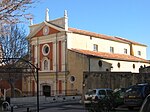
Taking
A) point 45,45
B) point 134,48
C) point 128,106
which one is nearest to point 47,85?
point 45,45

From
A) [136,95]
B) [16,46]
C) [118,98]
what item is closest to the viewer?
[118,98]

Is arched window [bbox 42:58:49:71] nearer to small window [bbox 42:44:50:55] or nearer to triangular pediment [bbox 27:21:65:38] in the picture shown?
small window [bbox 42:44:50:55]

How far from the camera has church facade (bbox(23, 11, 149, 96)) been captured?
53.8 meters

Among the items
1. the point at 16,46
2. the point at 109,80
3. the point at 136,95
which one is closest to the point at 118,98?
the point at 136,95

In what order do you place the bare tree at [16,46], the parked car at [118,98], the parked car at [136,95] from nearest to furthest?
the parked car at [118,98] → the parked car at [136,95] → the bare tree at [16,46]

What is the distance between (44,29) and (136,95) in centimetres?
3839

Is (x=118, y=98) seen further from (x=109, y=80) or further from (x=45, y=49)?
(x=45, y=49)

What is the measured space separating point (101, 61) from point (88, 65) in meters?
3.46

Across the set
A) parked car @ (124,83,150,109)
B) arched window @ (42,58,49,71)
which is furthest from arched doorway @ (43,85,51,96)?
parked car @ (124,83,150,109)

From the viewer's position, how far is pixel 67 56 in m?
55.3

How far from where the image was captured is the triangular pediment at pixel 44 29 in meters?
57.8

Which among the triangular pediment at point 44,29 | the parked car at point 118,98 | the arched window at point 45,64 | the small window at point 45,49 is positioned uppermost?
the triangular pediment at point 44,29

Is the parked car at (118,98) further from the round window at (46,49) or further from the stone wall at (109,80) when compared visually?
the round window at (46,49)

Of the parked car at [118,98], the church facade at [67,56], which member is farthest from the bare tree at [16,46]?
the parked car at [118,98]
